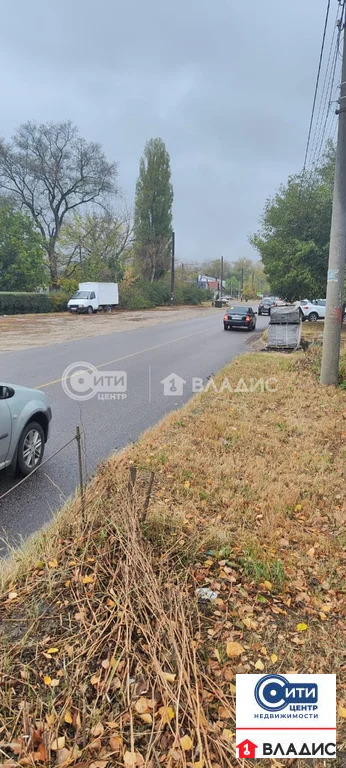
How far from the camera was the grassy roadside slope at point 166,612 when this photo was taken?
1960 mm

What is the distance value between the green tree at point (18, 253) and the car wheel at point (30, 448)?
106 feet

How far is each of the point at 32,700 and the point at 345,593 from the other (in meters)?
2.12

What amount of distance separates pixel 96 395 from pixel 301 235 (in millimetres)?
14705

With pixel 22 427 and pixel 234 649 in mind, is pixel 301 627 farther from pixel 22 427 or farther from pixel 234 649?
pixel 22 427

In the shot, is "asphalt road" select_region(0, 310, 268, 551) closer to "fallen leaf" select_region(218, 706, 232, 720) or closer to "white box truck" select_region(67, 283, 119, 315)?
"fallen leaf" select_region(218, 706, 232, 720)

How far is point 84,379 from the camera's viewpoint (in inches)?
406

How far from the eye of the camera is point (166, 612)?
2570 millimetres

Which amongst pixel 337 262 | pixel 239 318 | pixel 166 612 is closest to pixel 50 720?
pixel 166 612

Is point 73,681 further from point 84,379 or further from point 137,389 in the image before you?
point 84,379

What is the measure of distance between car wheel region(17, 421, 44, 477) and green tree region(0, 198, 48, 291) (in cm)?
3223

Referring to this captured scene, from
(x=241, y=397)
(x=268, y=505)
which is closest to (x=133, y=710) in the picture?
(x=268, y=505)

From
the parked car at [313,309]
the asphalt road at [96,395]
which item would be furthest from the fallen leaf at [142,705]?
the parked car at [313,309]

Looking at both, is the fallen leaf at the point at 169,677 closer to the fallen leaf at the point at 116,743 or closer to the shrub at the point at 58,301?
the fallen leaf at the point at 116,743

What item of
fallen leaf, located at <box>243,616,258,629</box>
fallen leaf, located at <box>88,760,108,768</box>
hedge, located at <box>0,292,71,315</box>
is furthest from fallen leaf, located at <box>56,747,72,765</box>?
hedge, located at <box>0,292,71,315</box>
